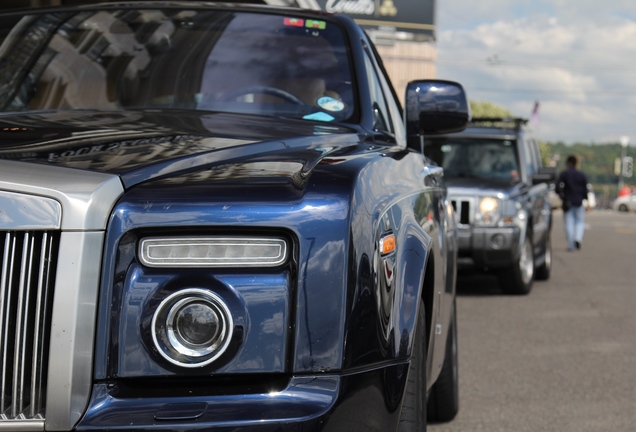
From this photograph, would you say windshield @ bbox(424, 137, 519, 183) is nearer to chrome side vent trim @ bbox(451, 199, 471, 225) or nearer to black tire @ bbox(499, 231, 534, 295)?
chrome side vent trim @ bbox(451, 199, 471, 225)

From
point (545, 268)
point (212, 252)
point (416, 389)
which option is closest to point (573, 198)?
point (545, 268)

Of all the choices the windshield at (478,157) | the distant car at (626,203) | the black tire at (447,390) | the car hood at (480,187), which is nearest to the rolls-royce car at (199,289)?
the black tire at (447,390)

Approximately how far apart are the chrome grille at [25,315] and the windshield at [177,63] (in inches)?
64.9

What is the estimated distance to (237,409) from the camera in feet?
7.32

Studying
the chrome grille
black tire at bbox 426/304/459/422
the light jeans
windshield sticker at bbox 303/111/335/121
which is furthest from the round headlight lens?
the light jeans

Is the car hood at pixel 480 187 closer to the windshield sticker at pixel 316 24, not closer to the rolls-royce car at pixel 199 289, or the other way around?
the windshield sticker at pixel 316 24

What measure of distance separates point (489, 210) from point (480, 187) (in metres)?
0.29

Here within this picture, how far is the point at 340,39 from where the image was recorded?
Result: 424 centimetres

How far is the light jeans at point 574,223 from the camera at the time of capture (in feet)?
63.5

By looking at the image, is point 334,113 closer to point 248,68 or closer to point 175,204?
point 248,68

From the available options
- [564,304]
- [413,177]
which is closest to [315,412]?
[413,177]

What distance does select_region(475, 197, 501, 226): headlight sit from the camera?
11258 millimetres

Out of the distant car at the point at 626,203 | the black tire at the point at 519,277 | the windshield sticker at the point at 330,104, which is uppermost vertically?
the windshield sticker at the point at 330,104

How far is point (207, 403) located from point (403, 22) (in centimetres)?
4656
